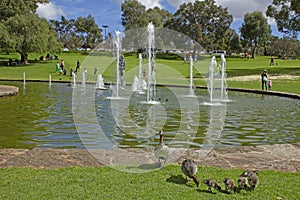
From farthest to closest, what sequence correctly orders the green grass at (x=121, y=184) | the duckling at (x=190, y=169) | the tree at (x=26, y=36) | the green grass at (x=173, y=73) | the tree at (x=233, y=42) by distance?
the tree at (x=233, y=42) < the tree at (x=26, y=36) < the green grass at (x=173, y=73) < the duckling at (x=190, y=169) < the green grass at (x=121, y=184)

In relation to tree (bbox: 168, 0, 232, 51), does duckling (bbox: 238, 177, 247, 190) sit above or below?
below

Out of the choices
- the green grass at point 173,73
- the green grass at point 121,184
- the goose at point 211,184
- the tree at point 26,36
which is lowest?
the green grass at point 121,184

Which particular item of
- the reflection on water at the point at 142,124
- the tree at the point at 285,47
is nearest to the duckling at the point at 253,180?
the reflection on water at the point at 142,124

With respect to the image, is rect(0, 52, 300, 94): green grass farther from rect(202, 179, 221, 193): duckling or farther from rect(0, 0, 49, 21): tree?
rect(202, 179, 221, 193): duckling

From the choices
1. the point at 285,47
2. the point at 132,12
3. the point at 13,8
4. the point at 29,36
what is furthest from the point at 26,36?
the point at 285,47

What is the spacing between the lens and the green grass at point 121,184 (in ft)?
18.3

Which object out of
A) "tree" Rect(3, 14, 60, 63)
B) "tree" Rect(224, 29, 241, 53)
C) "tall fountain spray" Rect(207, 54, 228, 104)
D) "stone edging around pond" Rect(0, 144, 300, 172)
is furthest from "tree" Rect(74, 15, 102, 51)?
"stone edging around pond" Rect(0, 144, 300, 172)

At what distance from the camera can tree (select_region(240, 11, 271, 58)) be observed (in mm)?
99125

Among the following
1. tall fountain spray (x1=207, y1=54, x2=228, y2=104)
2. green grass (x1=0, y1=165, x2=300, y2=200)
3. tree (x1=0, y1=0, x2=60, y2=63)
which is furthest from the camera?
tree (x1=0, y1=0, x2=60, y2=63)

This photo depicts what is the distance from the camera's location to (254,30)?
9875 centimetres

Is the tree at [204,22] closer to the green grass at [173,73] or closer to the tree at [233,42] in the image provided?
the tree at [233,42]

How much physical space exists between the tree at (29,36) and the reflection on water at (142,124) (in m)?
35.0

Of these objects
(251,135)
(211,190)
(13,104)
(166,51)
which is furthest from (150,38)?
(166,51)

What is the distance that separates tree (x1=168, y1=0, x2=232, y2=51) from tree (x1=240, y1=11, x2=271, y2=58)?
795cm
